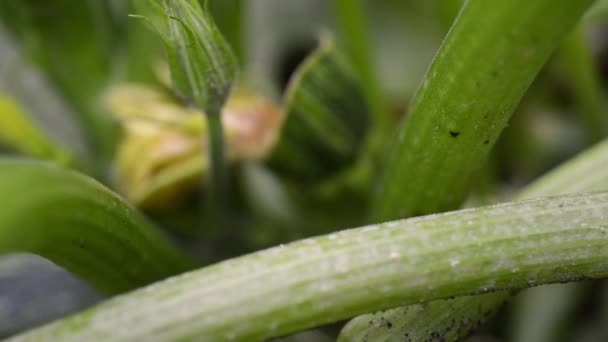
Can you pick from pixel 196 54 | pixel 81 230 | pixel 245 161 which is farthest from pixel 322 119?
pixel 81 230

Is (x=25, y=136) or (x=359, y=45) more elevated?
(x=359, y=45)

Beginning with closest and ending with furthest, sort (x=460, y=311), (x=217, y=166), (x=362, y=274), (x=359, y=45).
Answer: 1. (x=362, y=274)
2. (x=460, y=311)
3. (x=217, y=166)
4. (x=359, y=45)

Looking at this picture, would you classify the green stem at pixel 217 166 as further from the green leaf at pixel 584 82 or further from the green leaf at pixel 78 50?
the green leaf at pixel 584 82

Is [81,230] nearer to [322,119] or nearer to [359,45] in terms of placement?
[322,119]

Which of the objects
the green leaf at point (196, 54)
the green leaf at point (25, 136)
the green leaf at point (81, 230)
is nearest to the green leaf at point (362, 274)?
the green leaf at point (81, 230)

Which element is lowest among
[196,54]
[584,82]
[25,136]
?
[25,136]

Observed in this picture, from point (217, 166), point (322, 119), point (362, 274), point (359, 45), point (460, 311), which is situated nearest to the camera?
point (362, 274)

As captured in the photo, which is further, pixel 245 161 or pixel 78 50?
pixel 78 50

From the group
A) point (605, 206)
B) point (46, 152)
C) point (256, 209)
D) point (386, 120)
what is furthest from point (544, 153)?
point (46, 152)
